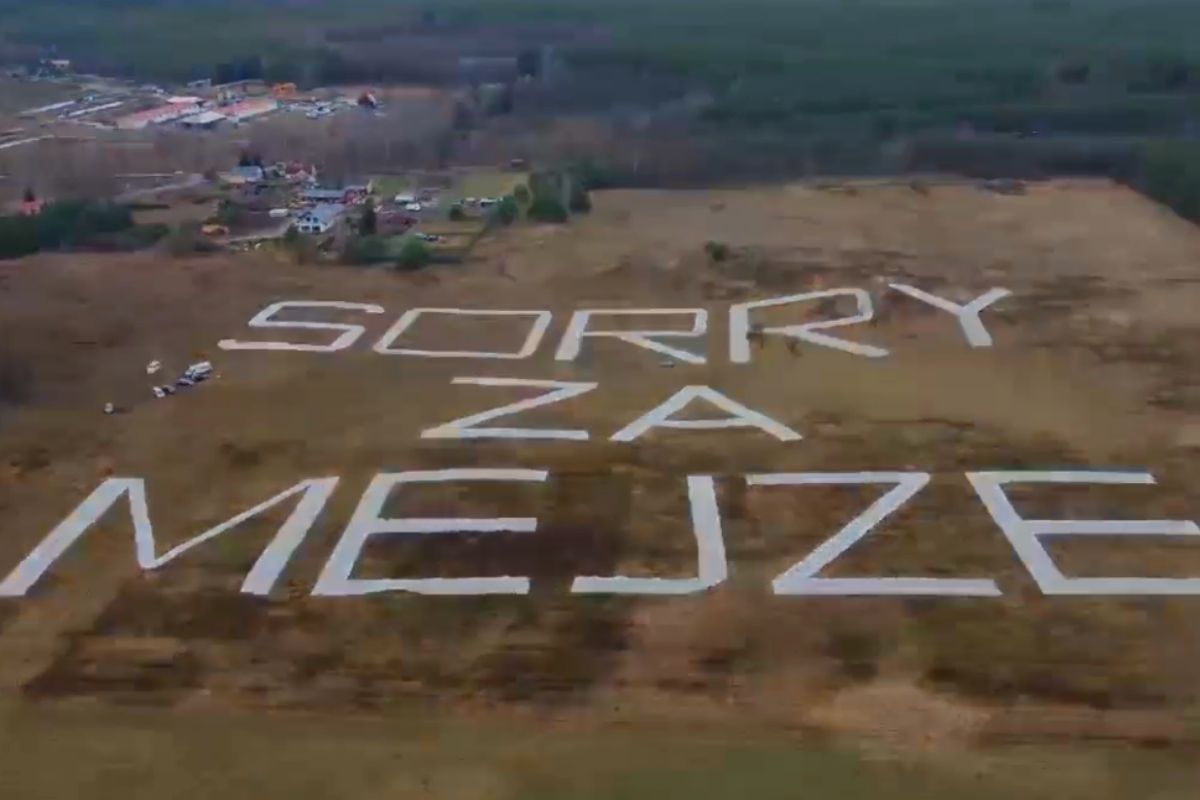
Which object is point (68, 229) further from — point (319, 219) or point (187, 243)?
point (319, 219)

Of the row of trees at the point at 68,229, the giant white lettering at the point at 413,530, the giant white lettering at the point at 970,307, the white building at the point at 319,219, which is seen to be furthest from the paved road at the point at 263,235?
the giant white lettering at the point at 970,307

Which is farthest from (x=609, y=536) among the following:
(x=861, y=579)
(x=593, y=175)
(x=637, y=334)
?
(x=593, y=175)

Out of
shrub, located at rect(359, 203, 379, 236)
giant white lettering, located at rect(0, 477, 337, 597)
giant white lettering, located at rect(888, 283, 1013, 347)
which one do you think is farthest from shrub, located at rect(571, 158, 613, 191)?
giant white lettering, located at rect(0, 477, 337, 597)

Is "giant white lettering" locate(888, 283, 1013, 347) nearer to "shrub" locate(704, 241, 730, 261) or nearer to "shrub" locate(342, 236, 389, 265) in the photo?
"shrub" locate(704, 241, 730, 261)

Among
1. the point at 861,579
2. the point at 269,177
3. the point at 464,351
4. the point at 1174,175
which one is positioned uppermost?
the point at 269,177

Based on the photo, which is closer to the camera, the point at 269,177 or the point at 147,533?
the point at 147,533

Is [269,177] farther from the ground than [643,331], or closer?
farther from the ground

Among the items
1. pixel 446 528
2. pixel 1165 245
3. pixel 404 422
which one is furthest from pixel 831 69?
pixel 446 528
